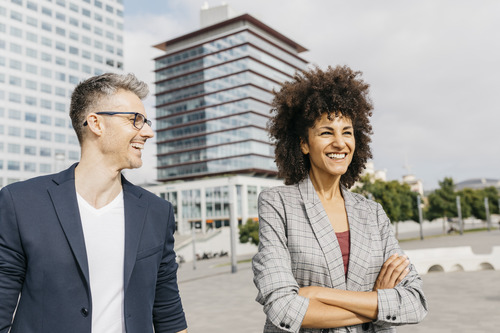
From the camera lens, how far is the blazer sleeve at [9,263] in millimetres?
1844

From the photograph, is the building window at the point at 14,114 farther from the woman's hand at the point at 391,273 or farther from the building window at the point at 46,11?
the woman's hand at the point at 391,273

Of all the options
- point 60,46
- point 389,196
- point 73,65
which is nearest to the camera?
point 389,196

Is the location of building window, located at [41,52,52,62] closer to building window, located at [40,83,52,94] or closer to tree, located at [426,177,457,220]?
building window, located at [40,83,52,94]

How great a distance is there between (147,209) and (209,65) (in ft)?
249

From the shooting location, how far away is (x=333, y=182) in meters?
2.71

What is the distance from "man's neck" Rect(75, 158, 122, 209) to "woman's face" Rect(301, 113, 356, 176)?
1176 millimetres

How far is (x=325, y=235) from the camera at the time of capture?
2443mm

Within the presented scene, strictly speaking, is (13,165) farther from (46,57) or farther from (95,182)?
(95,182)

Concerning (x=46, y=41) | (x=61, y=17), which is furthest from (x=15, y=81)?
(x=61, y=17)

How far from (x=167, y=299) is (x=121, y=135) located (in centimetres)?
93

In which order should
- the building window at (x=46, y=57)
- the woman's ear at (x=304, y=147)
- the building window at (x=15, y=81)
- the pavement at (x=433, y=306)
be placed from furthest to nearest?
the building window at (x=46, y=57) → the building window at (x=15, y=81) → the pavement at (x=433, y=306) → the woman's ear at (x=304, y=147)

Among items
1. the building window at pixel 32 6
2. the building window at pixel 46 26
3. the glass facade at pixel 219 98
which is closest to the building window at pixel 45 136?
the building window at pixel 46 26

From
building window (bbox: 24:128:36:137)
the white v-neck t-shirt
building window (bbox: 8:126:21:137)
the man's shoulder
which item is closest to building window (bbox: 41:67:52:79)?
building window (bbox: 24:128:36:137)

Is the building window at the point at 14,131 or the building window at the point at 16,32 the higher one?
Answer: the building window at the point at 16,32
